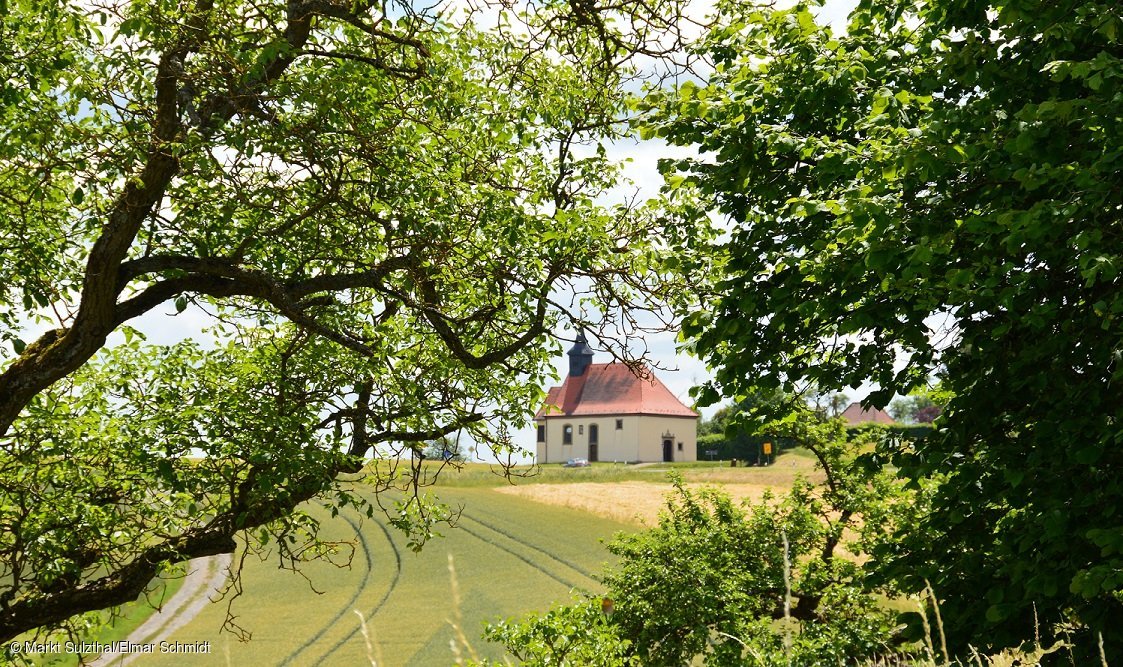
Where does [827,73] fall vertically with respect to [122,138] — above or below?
above

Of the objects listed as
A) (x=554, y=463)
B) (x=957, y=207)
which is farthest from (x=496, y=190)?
(x=554, y=463)

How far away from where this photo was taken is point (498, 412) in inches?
441

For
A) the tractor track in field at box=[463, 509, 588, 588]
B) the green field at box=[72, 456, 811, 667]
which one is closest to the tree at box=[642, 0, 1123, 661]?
the green field at box=[72, 456, 811, 667]

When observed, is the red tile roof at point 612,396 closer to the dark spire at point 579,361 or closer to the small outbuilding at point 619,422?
the small outbuilding at point 619,422

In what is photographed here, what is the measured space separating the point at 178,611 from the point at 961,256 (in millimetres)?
37441

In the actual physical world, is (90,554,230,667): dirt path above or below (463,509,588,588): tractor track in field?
below

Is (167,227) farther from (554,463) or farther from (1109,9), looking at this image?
(554,463)

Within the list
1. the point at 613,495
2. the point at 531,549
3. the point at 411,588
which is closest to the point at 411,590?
the point at 411,588

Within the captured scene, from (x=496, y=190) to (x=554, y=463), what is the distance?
298 feet

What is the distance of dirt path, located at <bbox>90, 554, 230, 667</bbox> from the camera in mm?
32625

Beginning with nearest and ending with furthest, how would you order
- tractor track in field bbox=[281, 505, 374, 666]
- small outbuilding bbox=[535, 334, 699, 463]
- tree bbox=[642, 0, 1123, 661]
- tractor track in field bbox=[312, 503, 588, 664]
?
1. tree bbox=[642, 0, 1123, 661]
2. tractor track in field bbox=[281, 505, 374, 666]
3. tractor track in field bbox=[312, 503, 588, 664]
4. small outbuilding bbox=[535, 334, 699, 463]

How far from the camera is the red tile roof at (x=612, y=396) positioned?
3740 inches

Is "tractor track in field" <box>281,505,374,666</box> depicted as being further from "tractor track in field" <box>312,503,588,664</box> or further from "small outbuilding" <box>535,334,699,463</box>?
"small outbuilding" <box>535,334,699,463</box>

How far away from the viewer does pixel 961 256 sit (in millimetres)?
8695
